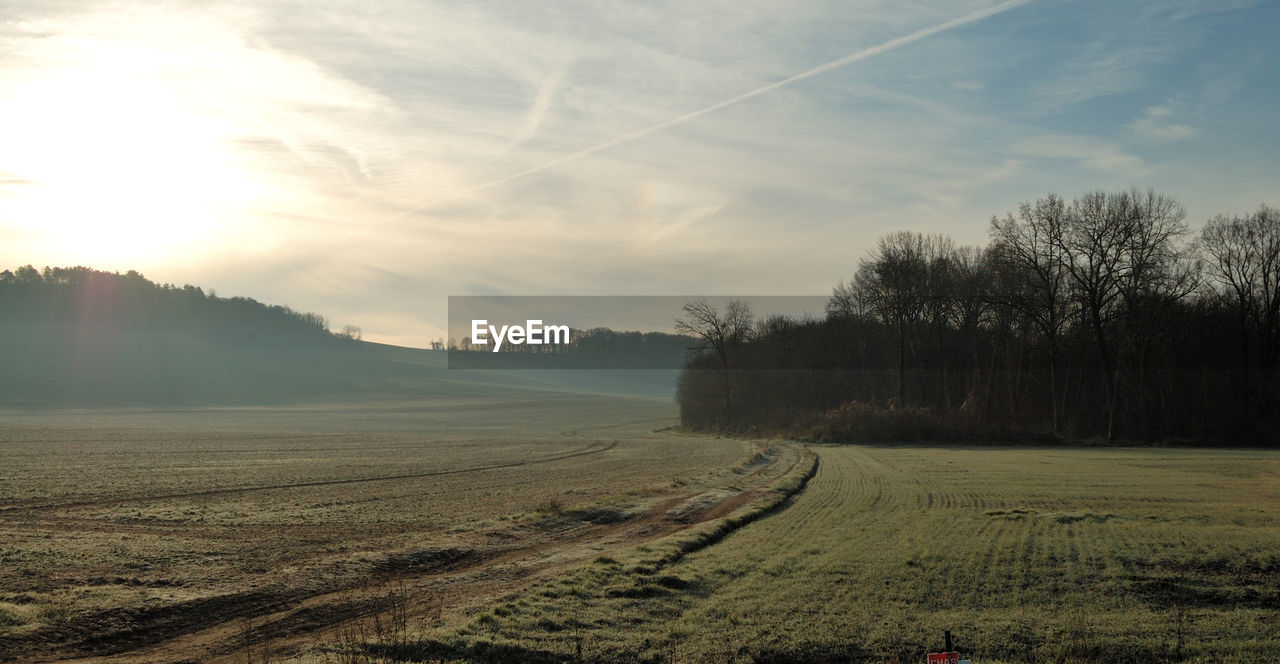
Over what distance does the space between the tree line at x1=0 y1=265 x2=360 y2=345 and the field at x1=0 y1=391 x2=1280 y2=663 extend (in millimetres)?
147437

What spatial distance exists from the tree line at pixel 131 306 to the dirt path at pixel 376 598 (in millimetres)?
166529

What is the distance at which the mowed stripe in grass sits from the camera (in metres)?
10.5

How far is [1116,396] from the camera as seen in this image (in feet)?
194

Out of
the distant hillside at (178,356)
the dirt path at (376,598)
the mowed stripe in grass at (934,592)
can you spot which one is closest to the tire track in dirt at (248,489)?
the dirt path at (376,598)

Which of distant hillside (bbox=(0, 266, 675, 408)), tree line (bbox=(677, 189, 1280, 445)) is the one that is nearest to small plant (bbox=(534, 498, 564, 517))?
tree line (bbox=(677, 189, 1280, 445))

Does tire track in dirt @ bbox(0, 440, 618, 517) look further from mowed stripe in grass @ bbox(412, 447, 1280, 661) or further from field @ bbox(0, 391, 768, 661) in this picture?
mowed stripe in grass @ bbox(412, 447, 1280, 661)

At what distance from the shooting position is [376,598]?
12828 mm

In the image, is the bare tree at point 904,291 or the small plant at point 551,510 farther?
the bare tree at point 904,291

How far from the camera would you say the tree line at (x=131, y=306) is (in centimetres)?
15612

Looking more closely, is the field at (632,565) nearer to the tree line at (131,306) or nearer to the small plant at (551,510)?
the small plant at (551,510)

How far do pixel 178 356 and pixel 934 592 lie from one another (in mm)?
154307

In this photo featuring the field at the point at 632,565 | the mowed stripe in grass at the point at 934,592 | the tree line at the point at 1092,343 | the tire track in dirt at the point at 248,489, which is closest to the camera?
the mowed stripe in grass at the point at 934,592

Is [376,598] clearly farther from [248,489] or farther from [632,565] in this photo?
[248,489]

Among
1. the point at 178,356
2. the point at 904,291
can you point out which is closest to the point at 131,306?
the point at 178,356
